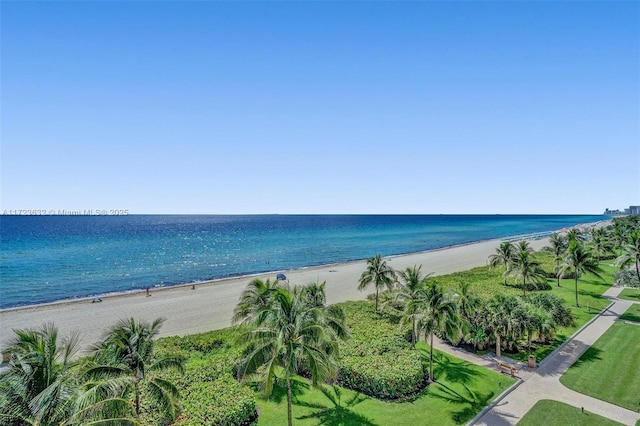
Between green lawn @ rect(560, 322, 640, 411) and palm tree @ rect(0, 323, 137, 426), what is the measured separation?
2498 cm

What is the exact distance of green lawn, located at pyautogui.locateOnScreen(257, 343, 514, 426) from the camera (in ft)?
59.8

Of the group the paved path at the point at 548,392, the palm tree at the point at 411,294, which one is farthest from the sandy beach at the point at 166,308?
the palm tree at the point at 411,294

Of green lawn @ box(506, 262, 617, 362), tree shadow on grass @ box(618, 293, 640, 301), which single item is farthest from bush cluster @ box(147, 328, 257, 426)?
tree shadow on grass @ box(618, 293, 640, 301)

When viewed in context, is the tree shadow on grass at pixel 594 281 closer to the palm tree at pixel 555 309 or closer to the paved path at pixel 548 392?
the paved path at pixel 548 392

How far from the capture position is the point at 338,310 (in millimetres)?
22453

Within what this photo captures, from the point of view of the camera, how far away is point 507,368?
22.8 metres

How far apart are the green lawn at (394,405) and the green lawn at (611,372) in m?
4.47

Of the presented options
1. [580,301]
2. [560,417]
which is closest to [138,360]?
[560,417]

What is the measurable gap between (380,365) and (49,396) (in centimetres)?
1759

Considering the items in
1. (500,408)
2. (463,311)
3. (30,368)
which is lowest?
(500,408)

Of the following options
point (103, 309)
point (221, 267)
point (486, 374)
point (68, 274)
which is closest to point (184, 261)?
point (221, 267)

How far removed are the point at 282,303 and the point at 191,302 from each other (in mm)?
32758

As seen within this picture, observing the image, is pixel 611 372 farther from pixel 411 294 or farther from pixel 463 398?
pixel 411 294

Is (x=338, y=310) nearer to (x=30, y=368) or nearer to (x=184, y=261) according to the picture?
(x=30, y=368)
